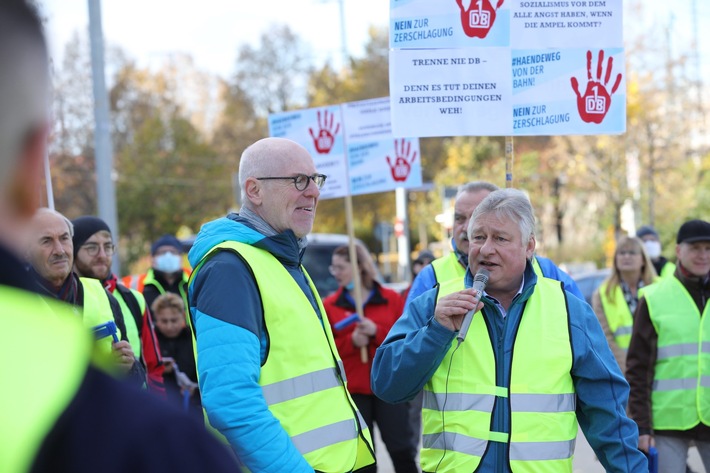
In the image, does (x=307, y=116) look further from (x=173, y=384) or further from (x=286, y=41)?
(x=286, y=41)

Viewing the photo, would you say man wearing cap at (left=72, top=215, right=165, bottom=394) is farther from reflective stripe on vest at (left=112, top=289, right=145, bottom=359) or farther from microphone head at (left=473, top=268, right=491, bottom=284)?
microphone head at (left=473, top=268, right=491, bottom=284)

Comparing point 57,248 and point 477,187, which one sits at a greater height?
point 477,187

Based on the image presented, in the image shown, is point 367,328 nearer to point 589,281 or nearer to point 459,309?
point 459,309

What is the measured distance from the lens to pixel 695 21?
36.3m

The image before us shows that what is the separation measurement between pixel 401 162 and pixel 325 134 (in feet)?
2.78

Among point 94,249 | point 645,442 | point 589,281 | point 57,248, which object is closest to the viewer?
point 57,248

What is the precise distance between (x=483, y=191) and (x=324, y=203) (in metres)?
30.1

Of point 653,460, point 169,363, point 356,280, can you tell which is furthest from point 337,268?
point 653,460

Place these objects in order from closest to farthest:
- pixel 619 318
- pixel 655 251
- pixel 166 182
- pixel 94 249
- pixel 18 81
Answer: pixel 18 81, pixel 94 249, pixel 619 318, pixel 655 251, pixel 166 182

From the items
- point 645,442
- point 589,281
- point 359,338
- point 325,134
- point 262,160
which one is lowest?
point 589,281

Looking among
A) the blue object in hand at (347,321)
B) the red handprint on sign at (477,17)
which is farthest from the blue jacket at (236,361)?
the blue object in hand at (347,321)

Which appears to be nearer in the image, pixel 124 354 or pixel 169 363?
pixel 124 354

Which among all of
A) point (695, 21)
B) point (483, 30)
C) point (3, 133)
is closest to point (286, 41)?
point (695, 21)

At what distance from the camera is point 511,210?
358cm
